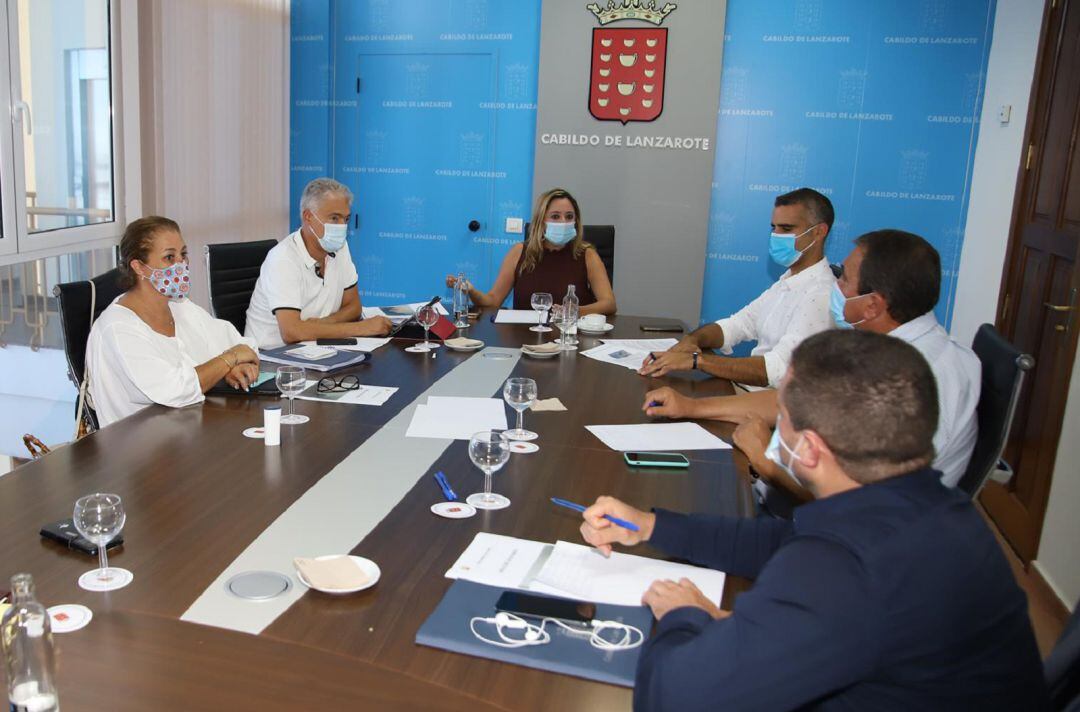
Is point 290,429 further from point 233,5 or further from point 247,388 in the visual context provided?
point 233,5

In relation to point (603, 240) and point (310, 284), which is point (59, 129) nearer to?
point (310, 284)

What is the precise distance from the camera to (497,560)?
1654mm

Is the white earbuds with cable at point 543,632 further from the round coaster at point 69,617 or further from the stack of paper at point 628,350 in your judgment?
the stack of paper at point 628,350

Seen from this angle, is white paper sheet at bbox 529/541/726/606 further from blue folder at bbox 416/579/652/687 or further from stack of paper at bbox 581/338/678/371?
stack of paper at bbox 581/338/678/371

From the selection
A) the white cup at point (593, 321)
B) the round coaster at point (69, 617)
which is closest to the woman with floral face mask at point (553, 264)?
the white cup at point (593, 321)

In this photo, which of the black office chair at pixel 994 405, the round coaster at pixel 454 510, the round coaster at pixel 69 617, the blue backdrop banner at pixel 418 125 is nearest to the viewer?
the round coaster at pixel 69 617

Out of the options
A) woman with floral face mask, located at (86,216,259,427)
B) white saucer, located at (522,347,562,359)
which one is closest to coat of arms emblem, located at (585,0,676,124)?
white saucer, located at (522,347,562,359)

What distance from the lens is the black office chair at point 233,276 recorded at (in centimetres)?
379

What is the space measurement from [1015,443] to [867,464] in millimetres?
3199

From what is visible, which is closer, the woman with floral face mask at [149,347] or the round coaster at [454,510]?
the round coaster at [454,510]

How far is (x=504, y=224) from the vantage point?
19.1ft

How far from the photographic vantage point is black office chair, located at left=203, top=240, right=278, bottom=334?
3.79m

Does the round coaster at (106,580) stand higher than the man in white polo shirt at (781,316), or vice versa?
the man in white polo shirt at (781,316)

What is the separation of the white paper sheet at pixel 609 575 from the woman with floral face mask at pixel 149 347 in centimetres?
141
